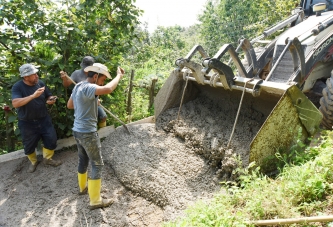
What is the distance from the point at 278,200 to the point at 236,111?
5.89 feet

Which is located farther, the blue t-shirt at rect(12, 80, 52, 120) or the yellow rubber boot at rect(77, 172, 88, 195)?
the blue t-shirt at rect(12, 80, 52, 120)

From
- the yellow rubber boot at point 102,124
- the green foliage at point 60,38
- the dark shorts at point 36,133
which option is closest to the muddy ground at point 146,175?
the dark shorts at point 36,133

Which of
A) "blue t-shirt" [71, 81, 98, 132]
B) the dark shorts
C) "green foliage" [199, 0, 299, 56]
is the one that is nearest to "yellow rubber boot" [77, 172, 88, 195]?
"blue t-shirt" [71, 81, 98, 132]

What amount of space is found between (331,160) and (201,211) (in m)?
1.30

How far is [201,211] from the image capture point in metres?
2.68

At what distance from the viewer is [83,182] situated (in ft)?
12.1

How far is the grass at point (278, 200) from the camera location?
7.85ft

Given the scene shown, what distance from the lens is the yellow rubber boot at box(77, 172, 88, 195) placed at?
3646mm

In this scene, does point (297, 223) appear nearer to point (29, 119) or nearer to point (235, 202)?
point (235, 202)

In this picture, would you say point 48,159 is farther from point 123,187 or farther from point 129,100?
point 129,100

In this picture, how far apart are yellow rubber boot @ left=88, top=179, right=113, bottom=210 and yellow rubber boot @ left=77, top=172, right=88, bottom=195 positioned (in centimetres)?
29

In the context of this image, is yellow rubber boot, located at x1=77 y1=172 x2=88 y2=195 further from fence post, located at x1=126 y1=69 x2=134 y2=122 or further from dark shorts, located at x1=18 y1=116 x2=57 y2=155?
fence post, located at x1=126 y1=69 x2=134 y2=122

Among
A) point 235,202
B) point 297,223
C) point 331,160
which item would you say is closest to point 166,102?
point 235,202

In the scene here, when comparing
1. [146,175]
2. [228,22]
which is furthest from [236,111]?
[228,22]
